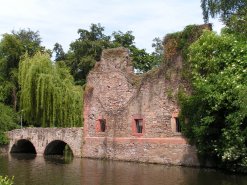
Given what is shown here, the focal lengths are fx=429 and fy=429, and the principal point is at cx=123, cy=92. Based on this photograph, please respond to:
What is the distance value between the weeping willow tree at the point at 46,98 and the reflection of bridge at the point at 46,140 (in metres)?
1.32

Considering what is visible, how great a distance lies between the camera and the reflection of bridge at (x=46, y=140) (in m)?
27.0

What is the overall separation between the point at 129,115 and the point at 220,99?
759 centimetres

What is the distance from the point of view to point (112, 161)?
24.0 m

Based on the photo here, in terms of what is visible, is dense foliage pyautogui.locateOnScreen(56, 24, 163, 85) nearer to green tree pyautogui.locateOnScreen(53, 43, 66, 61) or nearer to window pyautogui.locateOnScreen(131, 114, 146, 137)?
green tree pyautogui.locateOnScreen(53, 43, 66, 61)

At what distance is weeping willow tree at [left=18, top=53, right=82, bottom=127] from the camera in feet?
99.5

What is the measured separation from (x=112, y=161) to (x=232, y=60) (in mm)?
9429

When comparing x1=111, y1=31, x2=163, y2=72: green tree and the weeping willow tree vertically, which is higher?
x1=111, y1=31, x2=163, y2=72: green tree

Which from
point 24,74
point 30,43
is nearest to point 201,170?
point 24,74

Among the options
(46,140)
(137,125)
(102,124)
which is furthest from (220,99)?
(46,140)

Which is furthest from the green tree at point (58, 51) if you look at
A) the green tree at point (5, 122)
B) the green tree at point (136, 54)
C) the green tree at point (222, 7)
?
the green tree at point (222, 7)

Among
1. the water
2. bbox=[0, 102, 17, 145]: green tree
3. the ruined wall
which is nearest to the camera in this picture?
the water

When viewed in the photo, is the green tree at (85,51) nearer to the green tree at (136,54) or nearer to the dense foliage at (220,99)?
the green tree at (136,54)

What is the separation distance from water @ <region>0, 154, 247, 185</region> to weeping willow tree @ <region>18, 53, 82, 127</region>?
9081mm

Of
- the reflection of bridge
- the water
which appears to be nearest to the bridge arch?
the reflection of bridge
